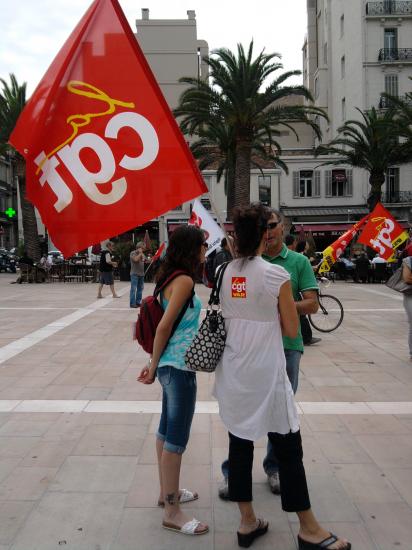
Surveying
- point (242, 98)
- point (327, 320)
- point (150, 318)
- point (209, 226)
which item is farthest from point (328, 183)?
point (150, 318)

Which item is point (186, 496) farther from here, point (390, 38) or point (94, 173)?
point (390, 38)

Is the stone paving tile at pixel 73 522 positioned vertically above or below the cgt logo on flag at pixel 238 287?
below

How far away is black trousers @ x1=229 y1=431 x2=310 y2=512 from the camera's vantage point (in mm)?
2906

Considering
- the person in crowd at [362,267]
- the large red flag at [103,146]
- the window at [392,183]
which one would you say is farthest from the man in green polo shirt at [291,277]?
the window at [392,183]

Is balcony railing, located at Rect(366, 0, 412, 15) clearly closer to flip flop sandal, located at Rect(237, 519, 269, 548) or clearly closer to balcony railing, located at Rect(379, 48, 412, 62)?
balcony railing, located at Rect(379, 48, 412, 62)

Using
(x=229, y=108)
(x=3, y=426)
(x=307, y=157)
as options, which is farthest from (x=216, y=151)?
(x=3, y=426)

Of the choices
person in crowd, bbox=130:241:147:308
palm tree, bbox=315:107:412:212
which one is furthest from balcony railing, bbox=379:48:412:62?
person in crowd, bbox=130:241:147:308

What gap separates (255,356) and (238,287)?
34 cm

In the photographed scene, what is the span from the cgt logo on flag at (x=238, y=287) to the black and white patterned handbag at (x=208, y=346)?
0.54 ft

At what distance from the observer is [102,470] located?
3.97 m

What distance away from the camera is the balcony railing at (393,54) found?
42719mm

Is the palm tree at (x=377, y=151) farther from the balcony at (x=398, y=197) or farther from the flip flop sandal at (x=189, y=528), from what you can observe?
the flip flop sandal at (x=189, y=528)

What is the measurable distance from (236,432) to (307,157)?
43.1 m

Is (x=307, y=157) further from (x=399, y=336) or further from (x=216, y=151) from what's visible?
(x=399, y=336)
